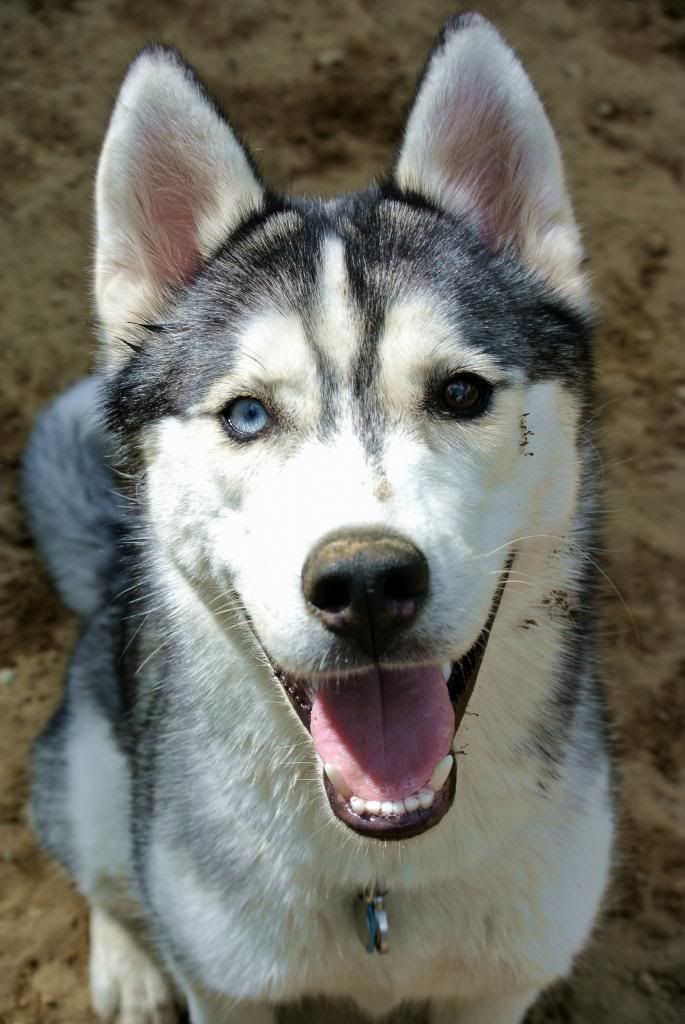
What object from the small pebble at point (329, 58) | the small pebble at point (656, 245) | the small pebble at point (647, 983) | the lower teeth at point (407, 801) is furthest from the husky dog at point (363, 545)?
the small pebble at point (329, 58)

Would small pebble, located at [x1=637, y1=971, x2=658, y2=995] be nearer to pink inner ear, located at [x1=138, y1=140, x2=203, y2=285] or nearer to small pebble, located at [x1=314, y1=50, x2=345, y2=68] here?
pink inner ear, located at [x1=138, y1=140, x2=203, y2=285]

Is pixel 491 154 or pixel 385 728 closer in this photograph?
pixel 385 728

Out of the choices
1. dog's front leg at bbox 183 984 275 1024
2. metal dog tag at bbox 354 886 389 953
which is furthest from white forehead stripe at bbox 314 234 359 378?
dog's front leg at bbox 183 984 275 1024

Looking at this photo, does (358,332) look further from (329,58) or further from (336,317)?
(329,58)

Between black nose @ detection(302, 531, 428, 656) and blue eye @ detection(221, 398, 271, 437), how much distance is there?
1.30 feet

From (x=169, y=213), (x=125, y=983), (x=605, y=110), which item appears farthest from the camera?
(x=605, y=110)

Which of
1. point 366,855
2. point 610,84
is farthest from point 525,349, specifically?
point 610,84

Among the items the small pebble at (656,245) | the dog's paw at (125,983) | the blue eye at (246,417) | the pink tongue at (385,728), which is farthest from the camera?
the small pebble at (656,245)

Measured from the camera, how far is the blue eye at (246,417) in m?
2.11

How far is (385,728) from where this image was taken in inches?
80.4

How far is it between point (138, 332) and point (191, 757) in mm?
964

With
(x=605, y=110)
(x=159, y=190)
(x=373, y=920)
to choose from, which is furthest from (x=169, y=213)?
(x=605, y=110)

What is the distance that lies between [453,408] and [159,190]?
87 centimetres

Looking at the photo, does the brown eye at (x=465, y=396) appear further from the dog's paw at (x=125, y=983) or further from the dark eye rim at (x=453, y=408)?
the dog's paw at (x=125, y=983)
